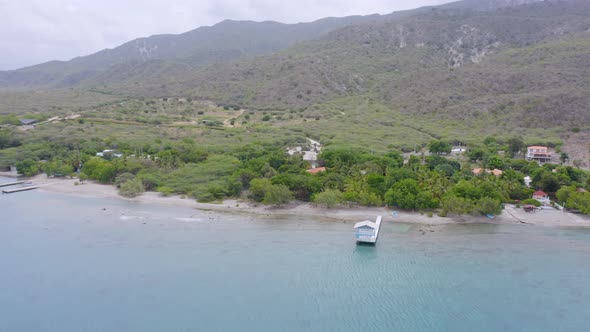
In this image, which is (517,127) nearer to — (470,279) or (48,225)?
(470,279)

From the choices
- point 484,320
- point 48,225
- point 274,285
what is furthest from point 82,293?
point 484,320

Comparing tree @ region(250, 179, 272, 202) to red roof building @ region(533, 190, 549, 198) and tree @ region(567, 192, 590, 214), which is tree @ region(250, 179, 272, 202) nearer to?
red roof building @ region(533, 190, 549, 198)

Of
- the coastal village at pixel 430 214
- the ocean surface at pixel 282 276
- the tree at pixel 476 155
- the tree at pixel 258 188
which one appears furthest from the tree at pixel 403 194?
the tree at pixel 476 155

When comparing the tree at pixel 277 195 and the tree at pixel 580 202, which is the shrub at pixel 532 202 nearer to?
the tree at pixel 580 202

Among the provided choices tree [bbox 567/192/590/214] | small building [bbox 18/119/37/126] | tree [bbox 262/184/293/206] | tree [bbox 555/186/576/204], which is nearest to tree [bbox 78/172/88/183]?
tree [bbox 262/184/293/206]

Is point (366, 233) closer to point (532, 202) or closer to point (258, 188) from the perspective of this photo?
point (258, 188)

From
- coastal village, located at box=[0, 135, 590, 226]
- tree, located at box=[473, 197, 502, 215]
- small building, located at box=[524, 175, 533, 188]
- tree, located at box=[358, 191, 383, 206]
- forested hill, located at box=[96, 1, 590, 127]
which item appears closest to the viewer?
tree, located at box=[473, 197, 502, 215]

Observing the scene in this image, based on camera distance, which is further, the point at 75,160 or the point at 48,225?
the point at 75,160
